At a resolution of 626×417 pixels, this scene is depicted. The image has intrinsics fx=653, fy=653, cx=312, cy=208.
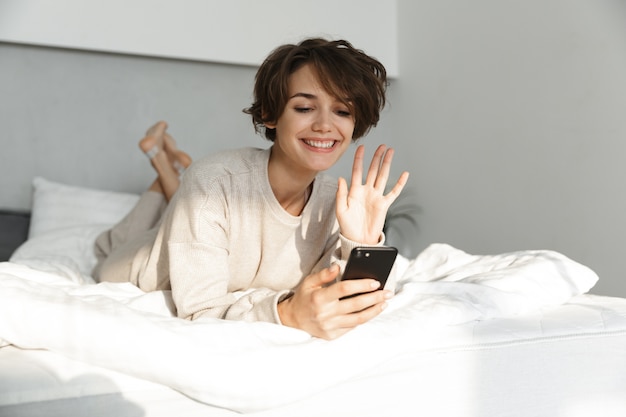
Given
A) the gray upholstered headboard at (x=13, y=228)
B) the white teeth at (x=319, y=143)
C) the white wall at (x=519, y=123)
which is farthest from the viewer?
the gray upholstered headboard at (x=13, y=228)

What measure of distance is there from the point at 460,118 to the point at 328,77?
7.75 ft

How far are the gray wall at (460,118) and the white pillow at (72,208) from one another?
0.49 meters

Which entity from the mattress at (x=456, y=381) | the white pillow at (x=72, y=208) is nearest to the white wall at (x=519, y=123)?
the mattress at (x=456, y=381)

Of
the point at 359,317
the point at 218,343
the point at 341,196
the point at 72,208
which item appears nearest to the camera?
the point at 218,343

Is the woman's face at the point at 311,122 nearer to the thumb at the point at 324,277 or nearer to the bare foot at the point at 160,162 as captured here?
the thumb at the point at 324,277

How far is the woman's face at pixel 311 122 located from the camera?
156 cm

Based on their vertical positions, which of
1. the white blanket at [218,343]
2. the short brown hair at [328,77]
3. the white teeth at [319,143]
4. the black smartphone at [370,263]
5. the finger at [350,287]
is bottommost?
the white blanket at [218,343]

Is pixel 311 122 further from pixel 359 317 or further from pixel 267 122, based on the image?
pixel 359 317

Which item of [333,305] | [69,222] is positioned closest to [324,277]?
[333,305]

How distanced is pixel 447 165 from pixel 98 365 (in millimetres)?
3061

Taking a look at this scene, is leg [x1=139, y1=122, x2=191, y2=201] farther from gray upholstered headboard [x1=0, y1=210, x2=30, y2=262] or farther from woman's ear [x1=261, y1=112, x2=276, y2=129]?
woman's ear [x1=261, y1=112, x2=276, y2=129]

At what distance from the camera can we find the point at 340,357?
1189mm

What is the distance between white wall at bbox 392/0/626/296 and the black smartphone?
1.75 meters

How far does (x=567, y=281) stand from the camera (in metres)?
1.68
